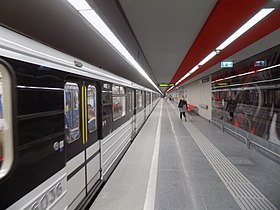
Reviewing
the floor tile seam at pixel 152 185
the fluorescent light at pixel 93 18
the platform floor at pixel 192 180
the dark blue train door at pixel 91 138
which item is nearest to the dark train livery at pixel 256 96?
the platform floor at pixel 192 180

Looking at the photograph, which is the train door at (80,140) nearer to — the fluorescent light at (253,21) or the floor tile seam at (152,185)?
the floor tile seam at (152,185)

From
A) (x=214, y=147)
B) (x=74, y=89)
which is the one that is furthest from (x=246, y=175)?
(x=74, y=89)

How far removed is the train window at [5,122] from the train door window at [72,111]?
0.84 metres

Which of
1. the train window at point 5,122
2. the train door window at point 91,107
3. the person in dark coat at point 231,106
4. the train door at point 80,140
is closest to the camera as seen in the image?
the train window at point 5,122

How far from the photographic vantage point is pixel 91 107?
2.66 meters

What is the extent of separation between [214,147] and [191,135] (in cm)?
162

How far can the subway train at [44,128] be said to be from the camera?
3.73 feet

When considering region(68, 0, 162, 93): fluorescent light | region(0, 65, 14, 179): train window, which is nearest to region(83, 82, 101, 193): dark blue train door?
region(68, 0, 162, 93): fluorescent light

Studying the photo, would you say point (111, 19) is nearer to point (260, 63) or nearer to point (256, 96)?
point (260, 63)

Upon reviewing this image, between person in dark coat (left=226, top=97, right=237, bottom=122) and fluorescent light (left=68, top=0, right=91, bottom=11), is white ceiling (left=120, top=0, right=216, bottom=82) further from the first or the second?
person in dark coat (left=226, top=97, right=237, bottom=122)

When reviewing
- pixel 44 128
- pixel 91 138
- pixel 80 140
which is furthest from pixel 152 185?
pixel 44 128

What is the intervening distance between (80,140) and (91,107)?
0.59m

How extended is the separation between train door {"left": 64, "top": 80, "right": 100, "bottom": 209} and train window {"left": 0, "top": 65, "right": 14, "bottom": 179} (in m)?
0.84

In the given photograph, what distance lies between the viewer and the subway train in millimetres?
1136
